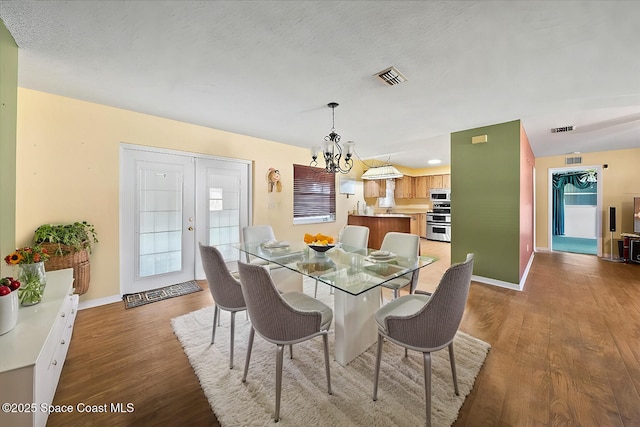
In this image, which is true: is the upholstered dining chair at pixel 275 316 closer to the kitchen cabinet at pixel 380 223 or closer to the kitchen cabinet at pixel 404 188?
the kitchen cabinet at pixel 380 223

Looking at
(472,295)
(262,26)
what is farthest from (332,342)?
(262,26)

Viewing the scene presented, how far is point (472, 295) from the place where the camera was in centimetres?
325

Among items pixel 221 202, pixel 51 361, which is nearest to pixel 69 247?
pixel 51 361

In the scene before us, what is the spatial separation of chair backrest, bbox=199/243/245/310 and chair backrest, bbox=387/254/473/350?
1.14m

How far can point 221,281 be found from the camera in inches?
74.3

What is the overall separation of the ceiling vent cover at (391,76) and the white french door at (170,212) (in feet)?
9.33

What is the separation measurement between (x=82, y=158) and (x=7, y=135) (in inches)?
49.3

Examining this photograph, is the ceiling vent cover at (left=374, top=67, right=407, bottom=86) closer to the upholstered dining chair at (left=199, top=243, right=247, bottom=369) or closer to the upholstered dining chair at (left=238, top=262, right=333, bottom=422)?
the upholstered dining chair at (left=238, top=262, right=333, bottom=422)

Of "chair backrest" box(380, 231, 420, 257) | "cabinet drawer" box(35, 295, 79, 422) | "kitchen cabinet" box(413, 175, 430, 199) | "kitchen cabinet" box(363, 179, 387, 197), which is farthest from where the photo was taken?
"kitchen cabinet" box(413, 175, 430, 199)

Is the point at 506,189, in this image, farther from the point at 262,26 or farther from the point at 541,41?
the point at 262,26

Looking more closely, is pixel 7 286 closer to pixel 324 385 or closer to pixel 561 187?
pixel 324 385

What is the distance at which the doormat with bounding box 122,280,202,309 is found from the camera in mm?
3029

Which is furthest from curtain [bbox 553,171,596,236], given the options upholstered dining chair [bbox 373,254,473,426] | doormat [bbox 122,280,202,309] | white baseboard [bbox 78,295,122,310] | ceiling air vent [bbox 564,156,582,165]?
white baseboard [bbox 78,295,122,310]

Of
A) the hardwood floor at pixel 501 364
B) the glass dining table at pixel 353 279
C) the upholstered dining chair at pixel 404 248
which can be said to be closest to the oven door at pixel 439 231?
the hardwood floor at pixel 501 364
